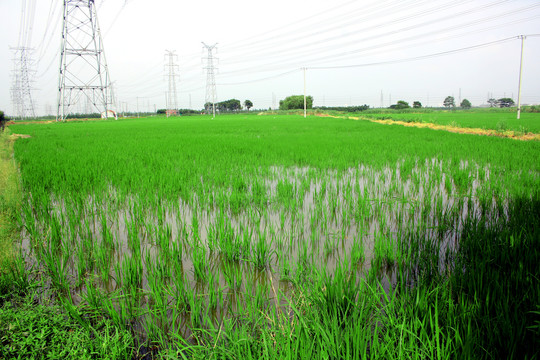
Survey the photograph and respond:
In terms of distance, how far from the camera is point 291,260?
2270 millimetres

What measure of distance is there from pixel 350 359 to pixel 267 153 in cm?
608

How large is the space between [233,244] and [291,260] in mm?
477

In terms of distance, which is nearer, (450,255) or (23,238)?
(450,255)

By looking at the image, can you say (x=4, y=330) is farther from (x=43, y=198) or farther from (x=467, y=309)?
(x=43, y=198)

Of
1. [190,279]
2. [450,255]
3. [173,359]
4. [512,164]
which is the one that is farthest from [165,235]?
[512,164]

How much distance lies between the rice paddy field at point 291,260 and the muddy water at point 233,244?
0.06 ft

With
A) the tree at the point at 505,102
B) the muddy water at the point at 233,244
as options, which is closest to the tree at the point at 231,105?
the tree at the point at 505,102

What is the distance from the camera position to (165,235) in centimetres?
251

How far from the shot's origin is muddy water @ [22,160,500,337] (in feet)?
5.91

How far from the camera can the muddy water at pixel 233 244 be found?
180 cm

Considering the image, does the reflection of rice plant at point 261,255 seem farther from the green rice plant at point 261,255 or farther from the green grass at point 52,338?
the green grass at point 52,338

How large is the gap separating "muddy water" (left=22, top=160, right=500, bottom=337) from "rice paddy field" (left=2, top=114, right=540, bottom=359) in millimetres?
17

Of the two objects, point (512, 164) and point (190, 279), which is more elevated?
point (512, 164)

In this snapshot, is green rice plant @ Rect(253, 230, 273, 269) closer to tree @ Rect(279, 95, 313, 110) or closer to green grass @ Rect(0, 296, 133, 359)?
green grass @ Rect(0, 296, 133, 359)
